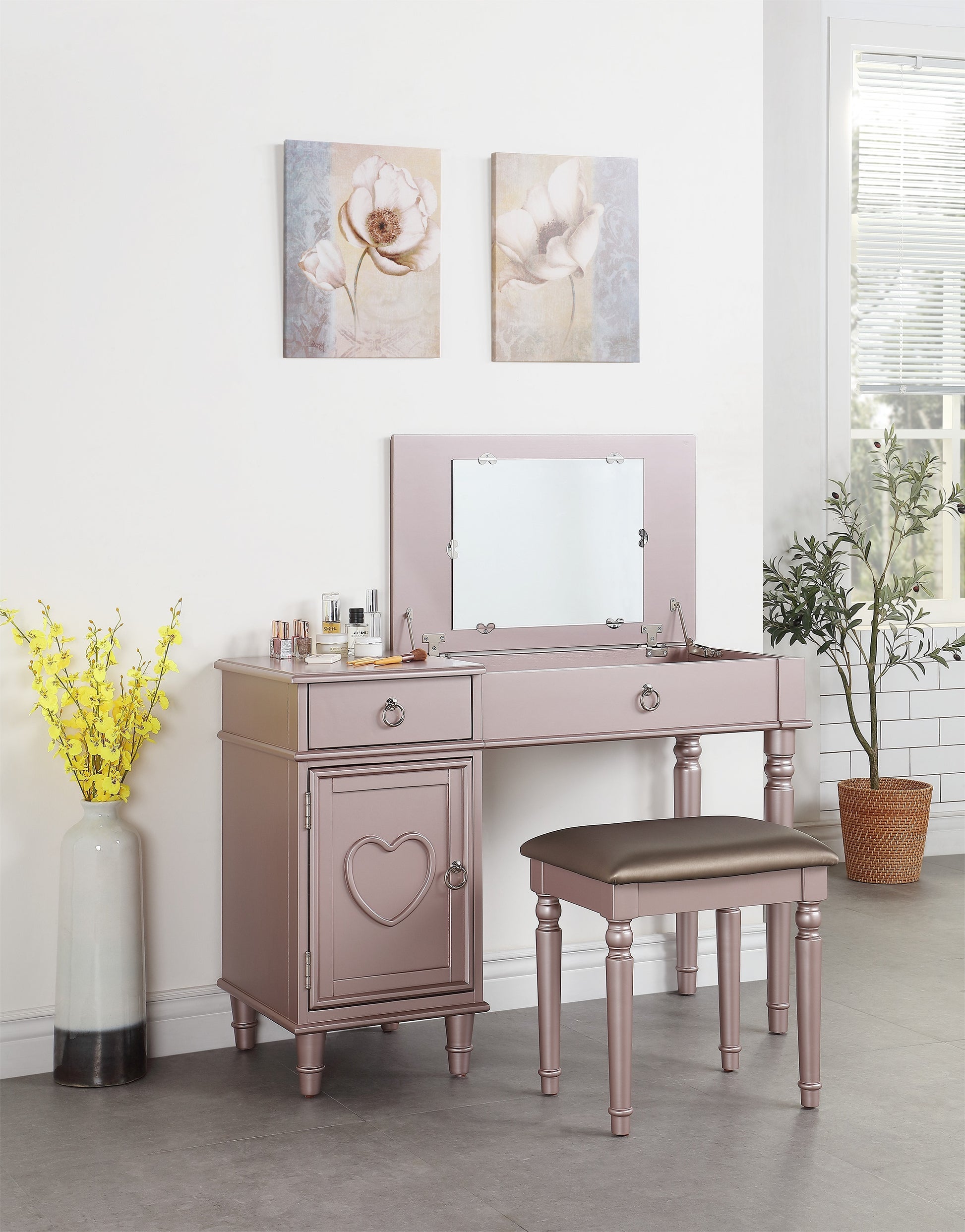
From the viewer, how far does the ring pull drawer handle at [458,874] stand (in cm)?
301

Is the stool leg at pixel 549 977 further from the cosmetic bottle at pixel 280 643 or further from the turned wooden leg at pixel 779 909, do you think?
the cosmetic bottle at pixel 280 643

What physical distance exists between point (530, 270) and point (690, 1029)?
1.82 m

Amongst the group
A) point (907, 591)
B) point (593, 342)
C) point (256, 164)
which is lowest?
point (907, 591)

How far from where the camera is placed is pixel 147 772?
3.22 metres

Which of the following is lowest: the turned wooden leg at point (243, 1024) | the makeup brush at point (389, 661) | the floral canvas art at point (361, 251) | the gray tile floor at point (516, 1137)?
the gray tile floor at point (516, 1137)

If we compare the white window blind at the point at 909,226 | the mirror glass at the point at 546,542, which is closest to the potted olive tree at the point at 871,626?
the white window blind at the point at 909,226

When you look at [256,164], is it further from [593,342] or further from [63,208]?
[593,342]

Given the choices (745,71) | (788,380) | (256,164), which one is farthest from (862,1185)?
(788,380)

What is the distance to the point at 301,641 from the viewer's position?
3.22m

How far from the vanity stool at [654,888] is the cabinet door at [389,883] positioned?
0.19m

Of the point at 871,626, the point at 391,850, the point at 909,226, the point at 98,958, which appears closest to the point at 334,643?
the point at 391,850

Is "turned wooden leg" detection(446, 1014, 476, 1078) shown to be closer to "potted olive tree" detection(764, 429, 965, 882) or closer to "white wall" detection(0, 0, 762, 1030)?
"white wall" detection(0, 0, 762, 1030)

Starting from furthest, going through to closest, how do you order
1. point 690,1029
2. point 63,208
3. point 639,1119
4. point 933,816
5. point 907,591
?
point 933,816 < point 907,591 < point 690,1029 < point 63,208 < point 639,1119

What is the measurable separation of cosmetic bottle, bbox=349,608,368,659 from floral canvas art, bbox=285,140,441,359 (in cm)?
59
